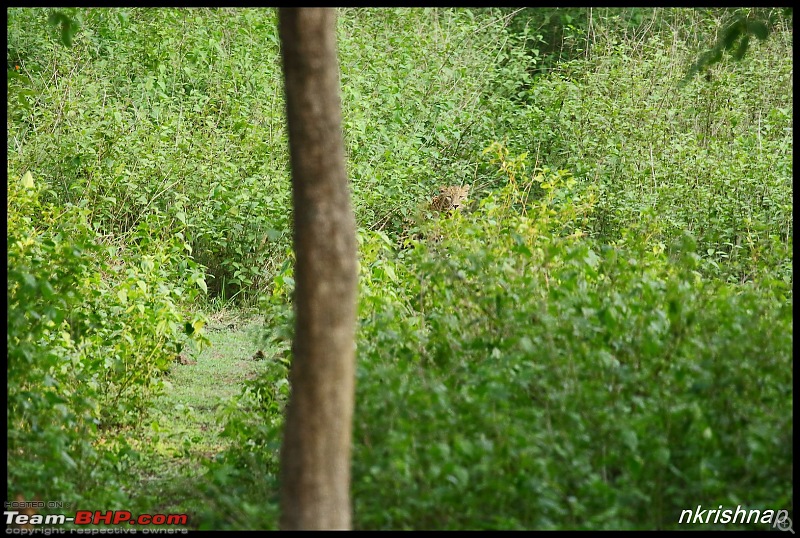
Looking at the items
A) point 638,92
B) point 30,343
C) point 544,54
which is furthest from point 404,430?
point 544,54

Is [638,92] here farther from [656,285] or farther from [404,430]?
[404,430]

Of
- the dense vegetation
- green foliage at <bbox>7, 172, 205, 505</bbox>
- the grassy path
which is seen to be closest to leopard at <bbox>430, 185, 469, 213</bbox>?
the dense vegetation

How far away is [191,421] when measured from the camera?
632cm

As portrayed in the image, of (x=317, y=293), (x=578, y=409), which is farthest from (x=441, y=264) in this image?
(x=317, y=293)

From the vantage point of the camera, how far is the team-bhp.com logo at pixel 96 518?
4.22 meters

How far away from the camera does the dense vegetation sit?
366cm

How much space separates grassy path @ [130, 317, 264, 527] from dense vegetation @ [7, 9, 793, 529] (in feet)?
0.35

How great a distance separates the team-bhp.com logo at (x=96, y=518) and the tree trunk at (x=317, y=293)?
5.22 ft

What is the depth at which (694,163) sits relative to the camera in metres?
9.62

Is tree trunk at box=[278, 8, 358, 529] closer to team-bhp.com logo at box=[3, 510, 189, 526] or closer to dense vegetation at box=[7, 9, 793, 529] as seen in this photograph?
dense vegetation at box=[7, 9, 793, 529]

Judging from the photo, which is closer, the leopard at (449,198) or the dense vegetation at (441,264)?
the dense vegetation at (441,264)

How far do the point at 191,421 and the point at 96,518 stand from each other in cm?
195

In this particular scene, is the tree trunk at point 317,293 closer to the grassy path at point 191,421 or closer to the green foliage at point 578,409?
the green foliage at point 578,409

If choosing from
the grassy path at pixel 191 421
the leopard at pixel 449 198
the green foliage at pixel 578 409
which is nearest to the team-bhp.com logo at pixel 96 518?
the grassy path at pixel 191 421
